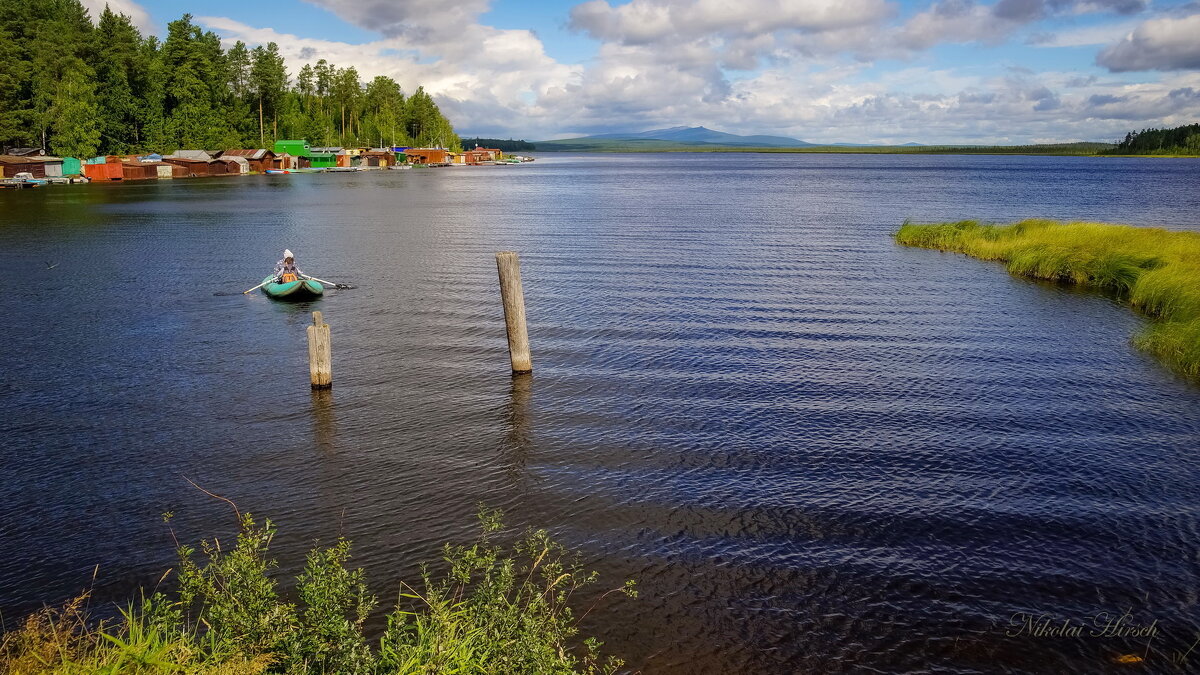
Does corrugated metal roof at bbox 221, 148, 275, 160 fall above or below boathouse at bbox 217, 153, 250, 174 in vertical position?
above

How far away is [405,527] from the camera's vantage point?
13164mm

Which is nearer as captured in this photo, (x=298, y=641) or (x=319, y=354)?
(x=298, y=641)

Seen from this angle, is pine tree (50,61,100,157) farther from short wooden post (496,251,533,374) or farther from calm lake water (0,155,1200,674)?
short wooden post (496,251,533,374)

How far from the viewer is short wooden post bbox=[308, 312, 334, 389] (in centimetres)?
1953

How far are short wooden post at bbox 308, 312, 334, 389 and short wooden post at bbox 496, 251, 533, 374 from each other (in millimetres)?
4318

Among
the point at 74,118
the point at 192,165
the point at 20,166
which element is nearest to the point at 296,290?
the point at 20,166

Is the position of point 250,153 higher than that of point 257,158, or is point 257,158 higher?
point 250,153

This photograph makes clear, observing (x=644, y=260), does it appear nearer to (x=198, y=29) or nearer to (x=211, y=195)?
(x=211, y=195)

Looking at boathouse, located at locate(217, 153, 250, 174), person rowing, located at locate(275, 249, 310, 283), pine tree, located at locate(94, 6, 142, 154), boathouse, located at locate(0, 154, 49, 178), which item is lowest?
person rowing, located at locate(275, 249, 310, 283)

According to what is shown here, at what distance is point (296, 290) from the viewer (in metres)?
31.7

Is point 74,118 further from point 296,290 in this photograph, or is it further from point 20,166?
point 296,290

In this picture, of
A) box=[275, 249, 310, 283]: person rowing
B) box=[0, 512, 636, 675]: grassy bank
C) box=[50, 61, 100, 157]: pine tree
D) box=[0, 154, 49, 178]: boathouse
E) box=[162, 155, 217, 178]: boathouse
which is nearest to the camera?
box=[0, 512, 636, 675]: grassy bank

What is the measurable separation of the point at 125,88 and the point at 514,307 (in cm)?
15253

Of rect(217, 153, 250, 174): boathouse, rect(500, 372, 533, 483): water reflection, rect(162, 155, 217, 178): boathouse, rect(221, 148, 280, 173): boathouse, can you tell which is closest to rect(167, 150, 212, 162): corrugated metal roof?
rect(162, 155, 217, 178): boathouse
